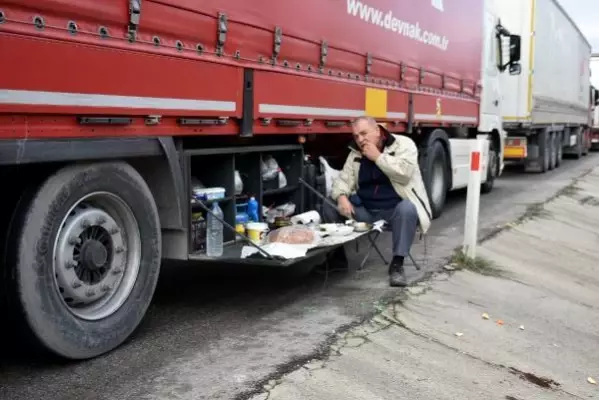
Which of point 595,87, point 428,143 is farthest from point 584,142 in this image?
point 428,143

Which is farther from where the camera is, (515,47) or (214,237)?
(515,47)

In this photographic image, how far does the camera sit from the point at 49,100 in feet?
9.77

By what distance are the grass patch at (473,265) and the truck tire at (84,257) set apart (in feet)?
10.5

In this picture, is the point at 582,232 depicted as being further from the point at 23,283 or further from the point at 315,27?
the point at 23,283

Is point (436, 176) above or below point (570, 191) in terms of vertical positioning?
above

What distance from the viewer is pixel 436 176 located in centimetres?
894

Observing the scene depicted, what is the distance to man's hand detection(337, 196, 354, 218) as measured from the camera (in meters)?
5.48

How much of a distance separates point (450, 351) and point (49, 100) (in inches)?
106

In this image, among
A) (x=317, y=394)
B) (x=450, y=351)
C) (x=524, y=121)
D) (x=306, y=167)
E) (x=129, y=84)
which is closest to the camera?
(x=317, y=394)

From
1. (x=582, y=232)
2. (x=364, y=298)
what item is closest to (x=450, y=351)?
(x=364, y=298)

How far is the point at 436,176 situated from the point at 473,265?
2.96 metres

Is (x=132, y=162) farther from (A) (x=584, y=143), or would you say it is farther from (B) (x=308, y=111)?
(A) (x=584, y=143)

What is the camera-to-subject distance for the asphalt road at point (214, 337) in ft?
10.5

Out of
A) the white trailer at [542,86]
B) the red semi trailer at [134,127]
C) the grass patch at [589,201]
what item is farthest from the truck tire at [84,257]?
the white trailer at [542,86]
